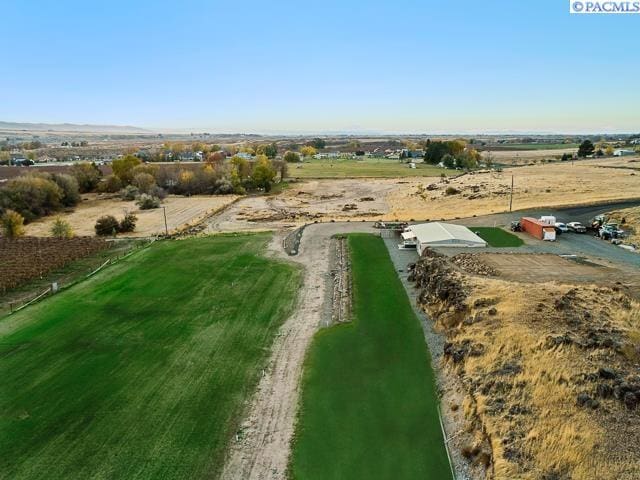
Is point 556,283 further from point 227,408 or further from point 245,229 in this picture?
point 245,229

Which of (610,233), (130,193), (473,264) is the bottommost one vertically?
(130,193)

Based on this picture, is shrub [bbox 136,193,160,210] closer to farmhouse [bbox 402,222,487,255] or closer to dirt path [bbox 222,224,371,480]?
farmhouse [bbox 402,222,487,255]

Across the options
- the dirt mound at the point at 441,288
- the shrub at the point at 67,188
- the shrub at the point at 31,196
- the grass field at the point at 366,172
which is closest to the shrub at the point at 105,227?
the shrub at the point at 31,196

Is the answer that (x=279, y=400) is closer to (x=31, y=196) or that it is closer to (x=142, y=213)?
(x=142, y=213)

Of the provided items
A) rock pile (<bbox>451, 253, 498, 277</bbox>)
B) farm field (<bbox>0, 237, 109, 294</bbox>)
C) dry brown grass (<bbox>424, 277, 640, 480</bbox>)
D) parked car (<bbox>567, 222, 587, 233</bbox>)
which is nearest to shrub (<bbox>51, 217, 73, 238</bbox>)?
farm field (<bbox>0, 237, 109, 294</bbox>)

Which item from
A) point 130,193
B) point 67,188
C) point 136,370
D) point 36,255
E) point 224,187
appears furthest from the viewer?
point 224,187

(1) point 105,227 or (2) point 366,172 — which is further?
(2) point 366,172

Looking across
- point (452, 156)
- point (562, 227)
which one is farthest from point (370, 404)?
point (452, 156)
